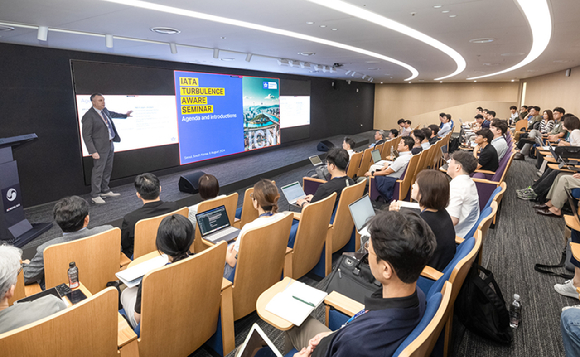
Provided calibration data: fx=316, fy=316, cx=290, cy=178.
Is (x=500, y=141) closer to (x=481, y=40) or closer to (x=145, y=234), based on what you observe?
(x=481, y=40)

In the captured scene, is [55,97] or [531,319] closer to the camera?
[531,319]

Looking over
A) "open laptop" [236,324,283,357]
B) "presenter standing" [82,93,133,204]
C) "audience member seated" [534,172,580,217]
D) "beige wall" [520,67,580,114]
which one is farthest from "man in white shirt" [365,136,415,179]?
"beige wall" [520,67,580,114]

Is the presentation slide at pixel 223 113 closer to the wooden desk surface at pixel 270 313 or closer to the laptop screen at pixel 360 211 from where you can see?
the laptop screen at pixel 360 211

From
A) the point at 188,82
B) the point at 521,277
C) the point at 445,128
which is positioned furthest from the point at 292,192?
the point at 445,128

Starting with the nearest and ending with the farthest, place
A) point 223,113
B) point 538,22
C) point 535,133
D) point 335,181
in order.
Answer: point 335,181, point 538,22, point 535,133, point 223,113

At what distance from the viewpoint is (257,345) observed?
132 centimetres

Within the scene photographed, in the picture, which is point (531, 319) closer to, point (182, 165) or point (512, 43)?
point (512, 43)

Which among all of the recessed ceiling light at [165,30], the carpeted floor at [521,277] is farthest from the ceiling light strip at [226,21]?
the carpeted floor at [521,277]

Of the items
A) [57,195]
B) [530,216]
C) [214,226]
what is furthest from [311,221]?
[57,195]

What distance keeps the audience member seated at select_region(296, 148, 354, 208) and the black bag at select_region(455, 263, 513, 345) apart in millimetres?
1642

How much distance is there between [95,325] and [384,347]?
1.19 m

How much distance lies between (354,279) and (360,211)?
39.4 inches

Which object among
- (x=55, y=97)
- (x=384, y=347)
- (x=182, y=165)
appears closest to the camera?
(x=384, y=347)

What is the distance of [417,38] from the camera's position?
553cm
